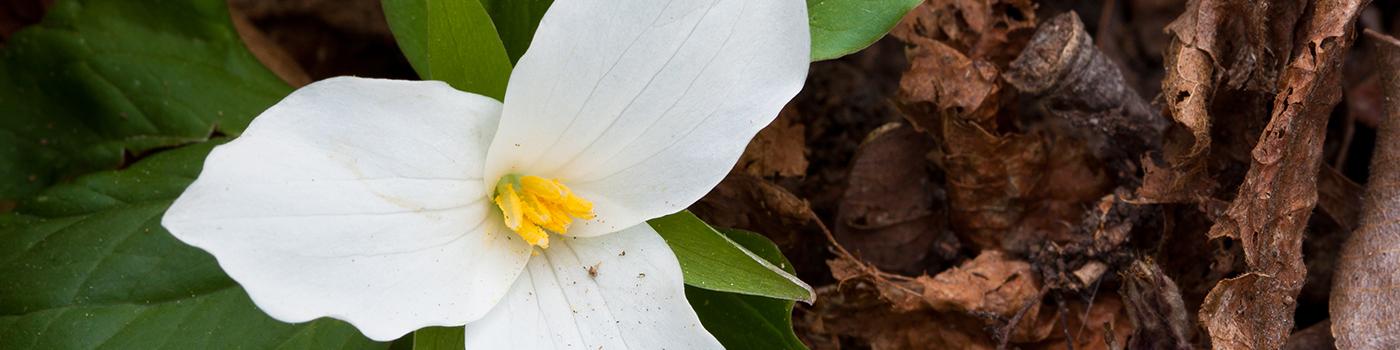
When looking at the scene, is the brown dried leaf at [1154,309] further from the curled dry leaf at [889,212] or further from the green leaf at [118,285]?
the green leaf at [118,285]

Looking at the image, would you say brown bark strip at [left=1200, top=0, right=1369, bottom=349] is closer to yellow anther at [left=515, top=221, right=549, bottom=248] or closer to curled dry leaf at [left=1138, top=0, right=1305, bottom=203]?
curled dry leaf at [left=1138, top=0, right=1305, bottom=203]

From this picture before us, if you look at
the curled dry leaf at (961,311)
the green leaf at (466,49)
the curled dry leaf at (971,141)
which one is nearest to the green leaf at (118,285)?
the green leaf at (466,49)

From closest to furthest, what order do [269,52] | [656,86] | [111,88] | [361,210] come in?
[361,210], [656,86], [111,88], [269,52]

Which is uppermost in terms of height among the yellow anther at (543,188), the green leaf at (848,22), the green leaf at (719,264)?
the green leaf at (848,22)

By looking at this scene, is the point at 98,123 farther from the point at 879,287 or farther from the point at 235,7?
the point at 879,287

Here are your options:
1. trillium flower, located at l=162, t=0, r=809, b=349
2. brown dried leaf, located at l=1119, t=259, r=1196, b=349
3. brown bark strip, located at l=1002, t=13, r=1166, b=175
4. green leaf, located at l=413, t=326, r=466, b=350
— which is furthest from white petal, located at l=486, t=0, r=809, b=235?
brown dried leaf, located at l=1119, t=259, r=1196, b=349

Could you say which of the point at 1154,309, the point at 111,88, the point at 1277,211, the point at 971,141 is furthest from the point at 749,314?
the point at 111,88

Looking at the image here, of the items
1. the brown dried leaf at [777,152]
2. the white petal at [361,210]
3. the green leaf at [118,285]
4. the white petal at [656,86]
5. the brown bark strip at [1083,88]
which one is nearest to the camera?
the white petal at [361,210]

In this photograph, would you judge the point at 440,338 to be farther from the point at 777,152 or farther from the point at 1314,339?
the point at 1314,339
